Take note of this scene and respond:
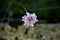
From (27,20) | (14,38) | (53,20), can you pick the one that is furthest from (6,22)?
(27,20)

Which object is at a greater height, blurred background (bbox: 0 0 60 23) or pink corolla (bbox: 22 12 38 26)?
blurred background (bbox: 0 0 60 23)

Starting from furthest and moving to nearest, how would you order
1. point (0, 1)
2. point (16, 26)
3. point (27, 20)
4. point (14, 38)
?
point (0, 1)
point (16, 26)
point (14, 38)
point (27, 20)

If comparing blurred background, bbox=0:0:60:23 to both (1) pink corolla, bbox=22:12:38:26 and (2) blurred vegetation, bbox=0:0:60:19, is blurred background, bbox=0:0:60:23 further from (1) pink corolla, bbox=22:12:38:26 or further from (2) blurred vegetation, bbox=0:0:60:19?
(1) pink corolla, bbox=22:12:38:26

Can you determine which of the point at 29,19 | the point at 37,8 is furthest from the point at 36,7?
the point at 29,19

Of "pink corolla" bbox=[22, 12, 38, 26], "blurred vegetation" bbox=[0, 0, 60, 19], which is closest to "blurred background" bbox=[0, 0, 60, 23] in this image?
"blurred vegetation" bbox=[0, 0, 60, 19]

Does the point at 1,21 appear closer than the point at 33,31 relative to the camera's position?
No

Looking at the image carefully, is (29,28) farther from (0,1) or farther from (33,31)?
(0,1)

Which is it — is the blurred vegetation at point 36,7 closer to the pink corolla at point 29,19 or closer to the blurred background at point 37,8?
the blurred background at point 37,8

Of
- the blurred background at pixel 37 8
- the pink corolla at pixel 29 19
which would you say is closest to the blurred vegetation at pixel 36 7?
the blurred background at pixel 37 8
